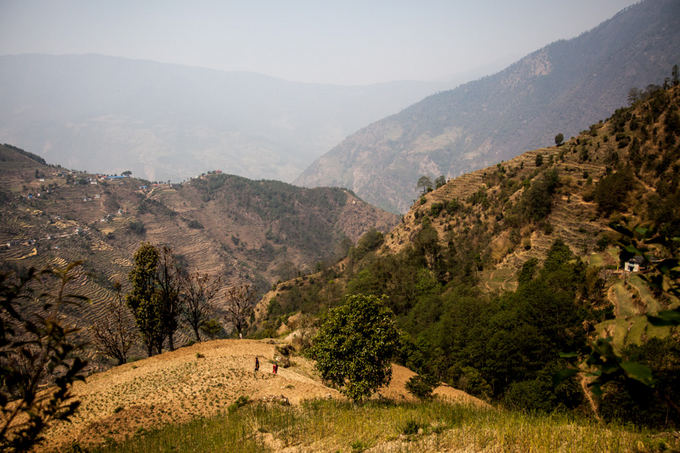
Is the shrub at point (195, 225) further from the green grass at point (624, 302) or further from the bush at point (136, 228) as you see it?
the green grass at point (624, 302)

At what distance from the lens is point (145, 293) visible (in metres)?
28.4

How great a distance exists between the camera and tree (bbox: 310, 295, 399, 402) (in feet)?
55.5

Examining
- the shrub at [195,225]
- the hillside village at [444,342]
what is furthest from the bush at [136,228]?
the hillside village at [444,342]

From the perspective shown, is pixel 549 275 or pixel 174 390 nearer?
pixel 174 390

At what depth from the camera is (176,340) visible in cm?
8162

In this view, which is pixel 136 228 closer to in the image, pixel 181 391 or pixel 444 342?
pixel 181 391

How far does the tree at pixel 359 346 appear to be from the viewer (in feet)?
55.5

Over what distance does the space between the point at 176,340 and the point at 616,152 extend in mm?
92271

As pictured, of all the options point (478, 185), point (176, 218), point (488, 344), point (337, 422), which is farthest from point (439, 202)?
point (176, 218)

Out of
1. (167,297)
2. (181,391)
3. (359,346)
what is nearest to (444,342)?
(359,346)

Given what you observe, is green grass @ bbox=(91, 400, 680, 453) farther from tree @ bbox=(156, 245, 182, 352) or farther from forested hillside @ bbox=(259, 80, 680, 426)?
tree @ bbox=(156, 245, 182, 352)

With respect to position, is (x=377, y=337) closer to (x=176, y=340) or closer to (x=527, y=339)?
(x=527, y=339)

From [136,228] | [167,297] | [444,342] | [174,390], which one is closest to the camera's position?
[174,390]

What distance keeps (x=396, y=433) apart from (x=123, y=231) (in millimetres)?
156614
